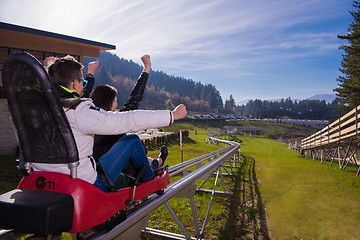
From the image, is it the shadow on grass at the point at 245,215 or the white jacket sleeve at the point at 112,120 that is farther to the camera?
the shadow on grass at the point at 245,215

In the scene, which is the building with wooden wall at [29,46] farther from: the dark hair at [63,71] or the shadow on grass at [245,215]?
the dark hair at [63,71]

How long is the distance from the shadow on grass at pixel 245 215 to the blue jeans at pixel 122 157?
273cm

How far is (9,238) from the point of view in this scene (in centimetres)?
188

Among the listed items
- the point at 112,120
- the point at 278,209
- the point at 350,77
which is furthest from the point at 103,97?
the point at 350,77

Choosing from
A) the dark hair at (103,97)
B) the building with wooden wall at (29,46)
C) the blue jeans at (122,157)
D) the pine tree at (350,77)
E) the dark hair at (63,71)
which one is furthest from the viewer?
the pine tree at (350,77)

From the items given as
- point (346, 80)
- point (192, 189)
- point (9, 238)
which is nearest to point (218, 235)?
point (192, 189)

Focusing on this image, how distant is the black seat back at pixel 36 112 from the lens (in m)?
1.63

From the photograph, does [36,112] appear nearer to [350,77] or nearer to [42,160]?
[42,160]

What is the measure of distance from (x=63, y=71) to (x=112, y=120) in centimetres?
63

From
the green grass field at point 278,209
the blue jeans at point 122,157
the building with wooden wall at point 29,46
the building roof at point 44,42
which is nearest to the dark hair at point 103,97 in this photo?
the blue jeans at point 122,157

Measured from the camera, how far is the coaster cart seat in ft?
5.33

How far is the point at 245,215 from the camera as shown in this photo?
18.0 feet

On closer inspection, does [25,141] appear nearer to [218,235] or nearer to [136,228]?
[136,228]

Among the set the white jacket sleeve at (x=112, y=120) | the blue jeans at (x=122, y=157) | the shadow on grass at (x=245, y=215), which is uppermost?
the white jacket sleeve at (x=112, y=120)
